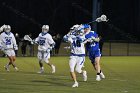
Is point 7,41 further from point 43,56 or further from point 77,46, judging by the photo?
point 77,46

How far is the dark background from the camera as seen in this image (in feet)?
211

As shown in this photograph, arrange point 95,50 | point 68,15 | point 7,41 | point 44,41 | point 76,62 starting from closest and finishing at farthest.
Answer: point 76,62, point 95,50, point 44,41, point 7,41, point 68,15

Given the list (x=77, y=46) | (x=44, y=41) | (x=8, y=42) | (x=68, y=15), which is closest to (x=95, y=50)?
(x=77, y=46)

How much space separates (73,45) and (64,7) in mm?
46492

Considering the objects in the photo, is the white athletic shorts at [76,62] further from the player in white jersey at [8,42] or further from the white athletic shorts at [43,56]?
the player in white jersey at [8,42]

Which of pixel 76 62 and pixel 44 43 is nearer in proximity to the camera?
pixel 76 62

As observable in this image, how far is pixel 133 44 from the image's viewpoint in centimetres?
5662

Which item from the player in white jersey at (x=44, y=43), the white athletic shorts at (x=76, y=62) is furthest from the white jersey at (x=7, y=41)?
the white athletic shorts at (x=76, y=62)

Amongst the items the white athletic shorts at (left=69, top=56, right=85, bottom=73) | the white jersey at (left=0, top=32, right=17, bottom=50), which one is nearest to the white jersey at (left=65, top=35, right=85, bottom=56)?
the white athletic shorts at (left=69, top=56, right=85, bottom=73)

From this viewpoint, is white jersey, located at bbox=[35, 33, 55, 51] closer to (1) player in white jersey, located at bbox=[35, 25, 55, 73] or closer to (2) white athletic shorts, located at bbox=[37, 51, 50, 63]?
(1) player in white jersey, located at bbox=[35, 25, 55, 73]

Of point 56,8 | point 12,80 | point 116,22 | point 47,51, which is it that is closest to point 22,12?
point 56,8

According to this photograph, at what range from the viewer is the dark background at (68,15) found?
211 ft

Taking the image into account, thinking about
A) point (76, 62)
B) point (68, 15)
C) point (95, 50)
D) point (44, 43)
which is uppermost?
point (68, 15)

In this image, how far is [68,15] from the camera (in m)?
66.9
